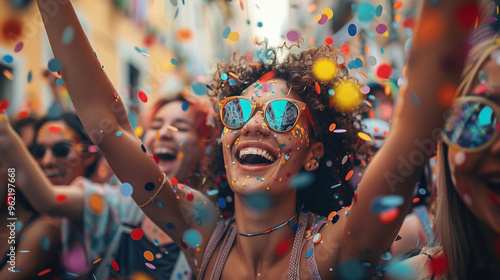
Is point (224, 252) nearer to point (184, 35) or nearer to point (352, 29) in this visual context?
point (352, 29)

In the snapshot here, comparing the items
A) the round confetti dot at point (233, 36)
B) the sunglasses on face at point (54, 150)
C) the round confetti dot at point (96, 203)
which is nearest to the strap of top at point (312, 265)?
the round confetti dot at point (233, 36)

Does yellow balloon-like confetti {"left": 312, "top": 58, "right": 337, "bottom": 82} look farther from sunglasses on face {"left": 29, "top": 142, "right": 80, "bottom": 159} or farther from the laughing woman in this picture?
sunglasses on face {"left": 29, "top": 142, "right": 80, "bottom": 159}

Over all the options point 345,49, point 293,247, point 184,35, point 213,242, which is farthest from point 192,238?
point 184,35

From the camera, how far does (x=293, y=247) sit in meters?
1.80

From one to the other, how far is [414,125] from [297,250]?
0.79 meters

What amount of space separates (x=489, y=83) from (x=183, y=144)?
2158mm

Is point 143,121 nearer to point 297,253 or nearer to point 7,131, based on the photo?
point 7,131

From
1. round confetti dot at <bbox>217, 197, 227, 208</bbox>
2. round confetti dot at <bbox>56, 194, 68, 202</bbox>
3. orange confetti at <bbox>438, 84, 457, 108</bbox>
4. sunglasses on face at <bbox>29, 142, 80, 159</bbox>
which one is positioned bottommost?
round confetti dot at <bbox>56, 194, 68, 202</bbox>

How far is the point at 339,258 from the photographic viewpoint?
1650 millimetres

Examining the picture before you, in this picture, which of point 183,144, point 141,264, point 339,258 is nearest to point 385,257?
point 339,258

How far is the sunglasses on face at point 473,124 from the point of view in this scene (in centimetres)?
130

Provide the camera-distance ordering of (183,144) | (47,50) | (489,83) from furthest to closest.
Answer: (47,50) → (183,144) → (489,83)

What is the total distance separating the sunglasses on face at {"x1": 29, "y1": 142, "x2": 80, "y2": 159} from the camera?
10.3 feet

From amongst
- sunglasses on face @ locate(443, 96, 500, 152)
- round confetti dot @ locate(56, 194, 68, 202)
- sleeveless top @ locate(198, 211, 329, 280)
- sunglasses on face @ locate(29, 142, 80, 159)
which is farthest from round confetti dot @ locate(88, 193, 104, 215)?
sunglasses on face @ locate(443, 96, 500, 152)
